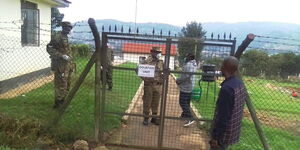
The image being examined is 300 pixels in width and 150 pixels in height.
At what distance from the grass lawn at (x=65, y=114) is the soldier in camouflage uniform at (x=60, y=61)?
15.4 inches

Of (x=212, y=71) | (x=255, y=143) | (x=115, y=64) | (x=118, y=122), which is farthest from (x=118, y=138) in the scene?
(x=255, y=143)

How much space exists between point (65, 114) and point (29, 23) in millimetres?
6175

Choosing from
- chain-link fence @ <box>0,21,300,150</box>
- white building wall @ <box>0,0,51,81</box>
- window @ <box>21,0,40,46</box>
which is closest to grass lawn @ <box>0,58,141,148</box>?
chain-link fence @ <box>0,21,300,150</box>

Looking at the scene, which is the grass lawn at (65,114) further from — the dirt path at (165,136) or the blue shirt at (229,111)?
the blue shirt at (229,111)

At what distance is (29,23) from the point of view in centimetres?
1212

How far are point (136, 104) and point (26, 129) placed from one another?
4042mm

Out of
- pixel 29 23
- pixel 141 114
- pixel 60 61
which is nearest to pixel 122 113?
pixel 141 114

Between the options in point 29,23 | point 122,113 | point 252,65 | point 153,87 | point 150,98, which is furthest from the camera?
point 29,23

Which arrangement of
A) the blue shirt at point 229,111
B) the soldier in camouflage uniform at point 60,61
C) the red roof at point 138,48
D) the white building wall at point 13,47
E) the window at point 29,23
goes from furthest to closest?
the window at point 29,23 → the white building wall at point 13,47 → the soldier in camouflage uniform at point 60,61 → the red roof at point 138,48 → the blue shirt at point 229,111

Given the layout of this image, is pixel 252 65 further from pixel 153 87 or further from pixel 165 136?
pixel 165 136

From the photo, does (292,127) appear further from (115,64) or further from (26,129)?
(26,129)

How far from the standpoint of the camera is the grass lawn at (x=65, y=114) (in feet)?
19.3

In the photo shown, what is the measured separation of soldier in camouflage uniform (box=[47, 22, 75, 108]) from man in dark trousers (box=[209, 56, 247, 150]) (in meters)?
4.31

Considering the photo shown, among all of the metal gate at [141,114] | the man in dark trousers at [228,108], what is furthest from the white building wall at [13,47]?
the man in dark trousers at [228,108]
